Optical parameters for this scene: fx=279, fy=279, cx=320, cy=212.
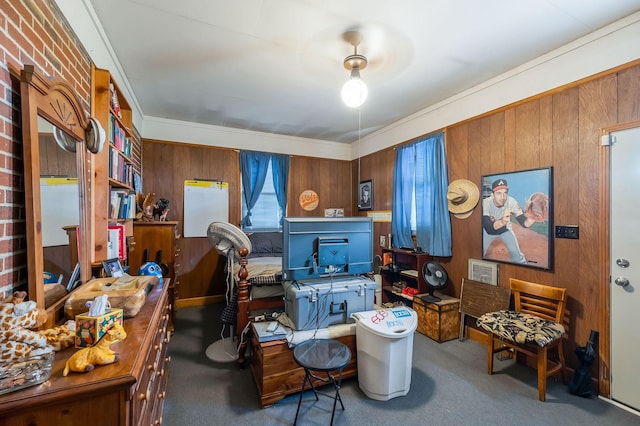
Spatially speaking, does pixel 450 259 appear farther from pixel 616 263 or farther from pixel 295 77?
pixel 295 77

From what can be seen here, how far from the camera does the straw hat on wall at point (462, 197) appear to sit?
3.06m

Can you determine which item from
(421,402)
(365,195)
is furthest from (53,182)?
(365,195)

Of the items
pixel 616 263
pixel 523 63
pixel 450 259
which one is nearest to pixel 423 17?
pixel 523 63

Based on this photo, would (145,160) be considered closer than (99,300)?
No

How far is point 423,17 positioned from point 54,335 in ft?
8.80

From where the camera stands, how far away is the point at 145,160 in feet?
13.2

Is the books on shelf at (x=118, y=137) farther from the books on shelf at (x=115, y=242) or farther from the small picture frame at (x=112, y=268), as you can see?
the small picture frame at (x=112, y=268)

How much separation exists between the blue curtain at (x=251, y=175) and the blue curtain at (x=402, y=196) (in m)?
2.15

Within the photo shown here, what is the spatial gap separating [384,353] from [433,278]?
1458 millimetres

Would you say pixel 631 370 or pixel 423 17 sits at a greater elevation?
pixel 423 17

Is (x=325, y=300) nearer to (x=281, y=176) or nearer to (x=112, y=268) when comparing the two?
(x=112, y=268)

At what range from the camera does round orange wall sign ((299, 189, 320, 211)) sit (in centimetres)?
507

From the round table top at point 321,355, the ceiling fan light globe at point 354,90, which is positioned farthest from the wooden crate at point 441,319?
the ceiling fan light globe at point 354,90

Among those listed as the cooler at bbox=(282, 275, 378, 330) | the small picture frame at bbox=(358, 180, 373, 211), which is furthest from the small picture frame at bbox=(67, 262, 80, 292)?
the small picture frame at bbox=(358, 180, 373, 211)
